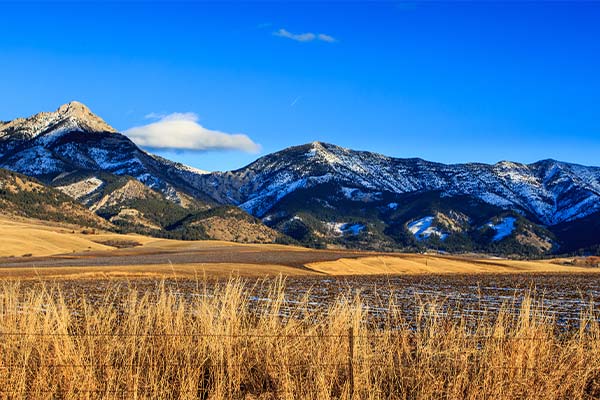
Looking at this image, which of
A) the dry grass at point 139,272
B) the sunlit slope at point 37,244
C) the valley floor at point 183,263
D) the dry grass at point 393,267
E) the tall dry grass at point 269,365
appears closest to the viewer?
the tall dry grass at point 269,365

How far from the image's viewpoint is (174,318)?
44.5ft

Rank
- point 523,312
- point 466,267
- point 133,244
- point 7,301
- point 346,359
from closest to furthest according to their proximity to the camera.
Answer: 1. point 346,359
2. point 523,312
3. point 7,301
4. point 466,267
5. point 133,244

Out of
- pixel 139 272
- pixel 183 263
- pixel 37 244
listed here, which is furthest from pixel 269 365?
pixel 37 244

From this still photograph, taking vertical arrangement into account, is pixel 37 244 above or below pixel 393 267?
above

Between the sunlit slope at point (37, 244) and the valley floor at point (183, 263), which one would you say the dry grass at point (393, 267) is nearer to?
the valley floor at point (183, 263)

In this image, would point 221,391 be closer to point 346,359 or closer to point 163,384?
point 163,384

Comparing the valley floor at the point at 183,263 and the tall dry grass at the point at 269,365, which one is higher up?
the tall dry grass at the point at 269,365

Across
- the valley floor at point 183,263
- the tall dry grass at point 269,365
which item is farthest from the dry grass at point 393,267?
the tall dry grass at point 269,365

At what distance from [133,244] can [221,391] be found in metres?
152

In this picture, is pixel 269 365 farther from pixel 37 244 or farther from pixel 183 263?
pixel 37 244

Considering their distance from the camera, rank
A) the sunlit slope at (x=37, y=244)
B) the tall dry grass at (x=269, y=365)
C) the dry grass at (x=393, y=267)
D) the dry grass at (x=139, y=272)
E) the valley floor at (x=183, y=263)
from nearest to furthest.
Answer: the tall dry grass at (x=269, y=365)
the dry grass at (x=139, y=272)
the valley floor at (x=183, y=263)
the dry grass at (x=393, y=267)
the sunlit slope at (x=37, y=244)

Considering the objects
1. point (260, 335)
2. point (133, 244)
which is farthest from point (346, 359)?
point (133, 244)

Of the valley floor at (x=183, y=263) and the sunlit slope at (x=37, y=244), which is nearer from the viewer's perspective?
the valley floor at (x=183, y=263)

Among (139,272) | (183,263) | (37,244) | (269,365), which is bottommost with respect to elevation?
(139,272)
